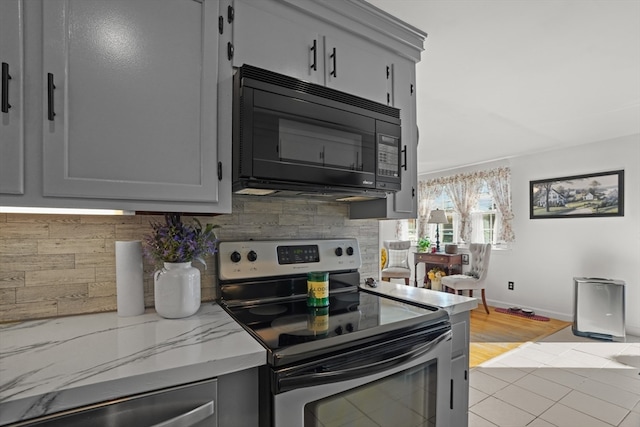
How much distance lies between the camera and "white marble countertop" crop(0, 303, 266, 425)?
2.28 feet

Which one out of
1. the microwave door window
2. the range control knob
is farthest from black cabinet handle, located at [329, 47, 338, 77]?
the range control knob

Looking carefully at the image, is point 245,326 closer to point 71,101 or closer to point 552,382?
point 71,101

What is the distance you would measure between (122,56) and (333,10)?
35.3 inches

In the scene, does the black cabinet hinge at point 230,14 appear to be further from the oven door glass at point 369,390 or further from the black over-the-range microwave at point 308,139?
the oven door glass at point 369,390

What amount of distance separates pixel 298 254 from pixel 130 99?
949 mm

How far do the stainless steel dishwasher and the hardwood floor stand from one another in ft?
9.37

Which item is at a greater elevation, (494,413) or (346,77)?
(346,77)

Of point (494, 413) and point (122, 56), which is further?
point (494, 413)

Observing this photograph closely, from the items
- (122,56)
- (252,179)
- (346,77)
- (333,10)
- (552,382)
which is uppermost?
(333,10)

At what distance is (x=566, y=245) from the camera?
435 cm

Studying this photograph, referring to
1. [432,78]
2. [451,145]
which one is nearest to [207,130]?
[432,78]

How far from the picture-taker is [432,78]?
7.58ft

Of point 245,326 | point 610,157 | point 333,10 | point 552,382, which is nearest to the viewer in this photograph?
point 245,326

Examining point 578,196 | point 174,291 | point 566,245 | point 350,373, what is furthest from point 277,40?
point 566,245
